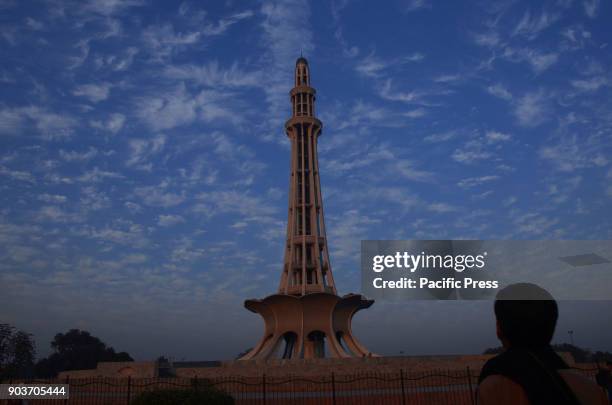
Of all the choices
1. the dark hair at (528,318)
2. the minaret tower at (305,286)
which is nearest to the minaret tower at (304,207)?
the minaret tower at (305,286)

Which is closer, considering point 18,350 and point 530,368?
point 530,368

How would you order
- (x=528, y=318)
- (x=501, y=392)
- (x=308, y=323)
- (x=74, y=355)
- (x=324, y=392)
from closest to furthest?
(x=501, y=392) < (x=528, y=318) < (x=324, y=392) < (x=308, y=323) < (x=74, y=355)

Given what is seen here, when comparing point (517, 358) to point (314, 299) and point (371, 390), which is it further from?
point (314, 299)

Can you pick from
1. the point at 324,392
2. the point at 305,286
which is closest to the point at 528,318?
the point at 324,392

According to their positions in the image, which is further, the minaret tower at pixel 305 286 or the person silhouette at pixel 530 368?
the minaret tower at pixel 305 286

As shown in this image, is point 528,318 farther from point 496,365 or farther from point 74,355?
point 74,355

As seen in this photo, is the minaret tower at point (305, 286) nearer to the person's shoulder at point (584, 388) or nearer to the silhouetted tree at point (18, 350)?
the silhouetted tree at point (18, 350)

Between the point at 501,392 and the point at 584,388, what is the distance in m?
0.27

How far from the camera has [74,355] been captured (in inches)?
1993

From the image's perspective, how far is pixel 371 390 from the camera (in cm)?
1570

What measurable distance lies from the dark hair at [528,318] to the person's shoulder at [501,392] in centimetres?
25

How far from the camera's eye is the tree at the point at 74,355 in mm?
49438

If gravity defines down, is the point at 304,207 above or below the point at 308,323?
above

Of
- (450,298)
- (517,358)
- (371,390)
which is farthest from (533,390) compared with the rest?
(371,390)
